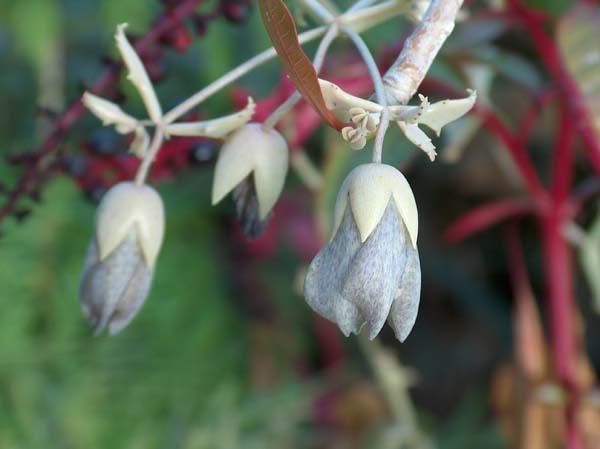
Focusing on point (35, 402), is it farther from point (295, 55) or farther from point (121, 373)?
point (295, 55)

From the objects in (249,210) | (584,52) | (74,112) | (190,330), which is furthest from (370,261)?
(190,330)

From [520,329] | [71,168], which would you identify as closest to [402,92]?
[71,168]

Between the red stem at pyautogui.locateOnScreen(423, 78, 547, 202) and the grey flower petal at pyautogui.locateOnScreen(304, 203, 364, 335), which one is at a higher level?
the grey flower petal at pyautogui.locateOnScreen(304, 203, 364, 335)

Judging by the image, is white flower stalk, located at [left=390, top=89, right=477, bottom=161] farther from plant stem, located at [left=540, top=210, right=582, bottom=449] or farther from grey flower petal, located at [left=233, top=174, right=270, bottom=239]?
plant stem, located at [left=540, top=210, right=582, bottom=449]

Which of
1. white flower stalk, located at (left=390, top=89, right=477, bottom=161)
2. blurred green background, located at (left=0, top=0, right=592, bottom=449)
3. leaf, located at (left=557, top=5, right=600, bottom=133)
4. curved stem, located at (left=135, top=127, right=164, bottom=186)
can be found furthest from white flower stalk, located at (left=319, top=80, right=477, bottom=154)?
blurred green background, located at (left=0, top=0, right=592, bottom=449)

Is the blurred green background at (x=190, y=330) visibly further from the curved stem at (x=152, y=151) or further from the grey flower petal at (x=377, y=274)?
the grey flower petal at (x=377, y=274)

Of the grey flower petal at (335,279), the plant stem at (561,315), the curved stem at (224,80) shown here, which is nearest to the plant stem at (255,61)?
the curved stem at (224,80)
